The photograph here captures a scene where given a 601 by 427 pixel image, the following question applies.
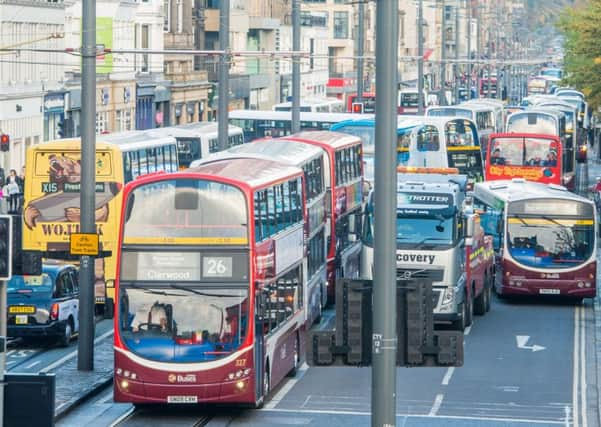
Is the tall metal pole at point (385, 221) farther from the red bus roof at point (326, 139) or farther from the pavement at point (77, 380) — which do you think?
the red bus roof at point (326, 139)

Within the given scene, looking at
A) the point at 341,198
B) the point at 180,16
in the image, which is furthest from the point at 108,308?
the point at 180,16

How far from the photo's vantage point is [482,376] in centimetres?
2942

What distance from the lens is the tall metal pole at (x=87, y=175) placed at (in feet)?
91.2

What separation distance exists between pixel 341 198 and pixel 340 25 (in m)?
102

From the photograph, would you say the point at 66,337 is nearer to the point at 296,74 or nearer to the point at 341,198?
the point at 341,198

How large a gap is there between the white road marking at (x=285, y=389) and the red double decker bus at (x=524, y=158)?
1238 inches

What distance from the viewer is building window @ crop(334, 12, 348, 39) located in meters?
140

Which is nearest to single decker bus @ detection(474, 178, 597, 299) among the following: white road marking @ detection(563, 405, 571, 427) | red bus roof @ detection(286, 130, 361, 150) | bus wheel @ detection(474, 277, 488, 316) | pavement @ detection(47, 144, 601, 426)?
bus wheel @ detection(474, 277, 488, 316)

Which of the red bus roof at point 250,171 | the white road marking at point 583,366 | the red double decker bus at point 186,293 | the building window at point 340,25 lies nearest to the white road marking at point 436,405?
the white road marking at point 583,366

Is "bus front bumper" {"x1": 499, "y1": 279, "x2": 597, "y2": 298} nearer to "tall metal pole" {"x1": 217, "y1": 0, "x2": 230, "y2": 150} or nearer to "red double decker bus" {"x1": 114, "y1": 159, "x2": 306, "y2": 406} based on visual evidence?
"tall metal pole" {"x1": 217, "y1": 0, "x2": 230, "y2": 150}

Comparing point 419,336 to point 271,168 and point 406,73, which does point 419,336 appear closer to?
point 271,168

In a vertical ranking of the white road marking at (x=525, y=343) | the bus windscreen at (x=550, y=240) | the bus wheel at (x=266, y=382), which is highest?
the bus windscreen at (x=550, y=240)

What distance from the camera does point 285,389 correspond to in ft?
91.4

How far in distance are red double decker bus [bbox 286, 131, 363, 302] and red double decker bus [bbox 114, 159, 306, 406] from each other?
10.7 m
